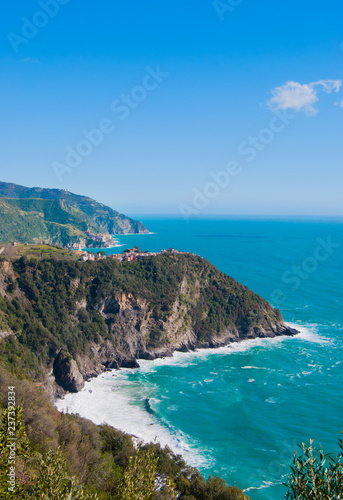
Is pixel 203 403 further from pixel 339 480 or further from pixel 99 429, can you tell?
→ pixel 339 480

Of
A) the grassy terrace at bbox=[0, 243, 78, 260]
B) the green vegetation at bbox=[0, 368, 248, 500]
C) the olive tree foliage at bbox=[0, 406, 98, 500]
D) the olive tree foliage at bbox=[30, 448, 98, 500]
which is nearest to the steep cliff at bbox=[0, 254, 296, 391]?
the grassy terrace at bbox=[0, 243, 78, 260]

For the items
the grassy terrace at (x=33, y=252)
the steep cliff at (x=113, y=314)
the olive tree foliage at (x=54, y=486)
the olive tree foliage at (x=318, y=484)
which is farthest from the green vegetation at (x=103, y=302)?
the olive tree foliage at (x=318, y=484)

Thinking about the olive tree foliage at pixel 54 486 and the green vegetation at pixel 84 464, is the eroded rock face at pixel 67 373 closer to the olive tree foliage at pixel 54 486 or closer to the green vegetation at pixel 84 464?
the green vegetation at pixel 84 464

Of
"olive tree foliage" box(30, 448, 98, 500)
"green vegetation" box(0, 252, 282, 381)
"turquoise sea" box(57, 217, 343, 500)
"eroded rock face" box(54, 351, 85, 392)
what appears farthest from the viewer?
"green vegetation" box(0, 252, 282, 381)

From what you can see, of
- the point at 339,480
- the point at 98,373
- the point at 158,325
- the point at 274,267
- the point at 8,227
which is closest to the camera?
the point at 339,480

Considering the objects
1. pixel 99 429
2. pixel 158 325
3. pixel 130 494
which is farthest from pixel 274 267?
pixel 130 494

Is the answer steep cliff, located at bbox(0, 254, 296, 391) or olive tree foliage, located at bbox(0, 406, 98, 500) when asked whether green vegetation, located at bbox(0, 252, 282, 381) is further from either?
olive tree foliage, located at bbox(0, 406, 98, 500)

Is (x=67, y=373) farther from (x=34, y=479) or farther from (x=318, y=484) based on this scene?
(x=318, y=484)
